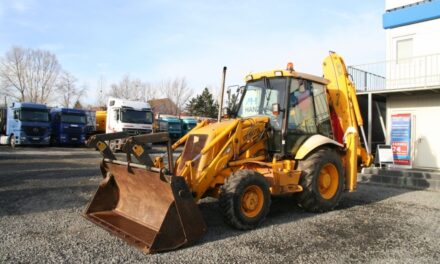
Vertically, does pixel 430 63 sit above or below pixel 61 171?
above

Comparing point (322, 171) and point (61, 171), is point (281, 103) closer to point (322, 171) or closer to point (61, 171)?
point (322, 171)

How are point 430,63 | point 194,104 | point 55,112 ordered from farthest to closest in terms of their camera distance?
point 194,104, point 55,112, point 430,63

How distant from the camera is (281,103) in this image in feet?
24.4

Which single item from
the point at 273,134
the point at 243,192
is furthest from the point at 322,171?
the point at 243,192

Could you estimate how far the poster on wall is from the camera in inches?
547

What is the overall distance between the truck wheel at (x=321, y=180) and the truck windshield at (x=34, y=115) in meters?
21.7

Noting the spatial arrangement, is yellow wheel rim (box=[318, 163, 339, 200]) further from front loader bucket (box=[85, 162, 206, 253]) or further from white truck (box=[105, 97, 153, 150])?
white truck (box=[105, 97, 153, 150])

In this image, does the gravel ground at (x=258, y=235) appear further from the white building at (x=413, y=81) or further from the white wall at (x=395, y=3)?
the white wall at (x=395, y=3)

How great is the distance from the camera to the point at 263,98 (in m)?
Result: 7.73

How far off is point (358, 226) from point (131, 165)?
385 cm

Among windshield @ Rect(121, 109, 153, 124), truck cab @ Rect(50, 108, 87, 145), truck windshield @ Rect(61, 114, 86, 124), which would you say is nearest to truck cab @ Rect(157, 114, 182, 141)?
truck windshield @ Rect(61, 114, 86, 124)

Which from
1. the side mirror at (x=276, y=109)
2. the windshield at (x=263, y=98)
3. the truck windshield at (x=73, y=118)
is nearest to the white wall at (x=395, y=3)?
the windshield at (x=263, y=98)

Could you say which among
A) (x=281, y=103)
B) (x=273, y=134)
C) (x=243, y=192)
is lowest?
(x=243, y=192)

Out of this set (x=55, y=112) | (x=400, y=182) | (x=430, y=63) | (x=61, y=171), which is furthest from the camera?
(x=55, y=112)
